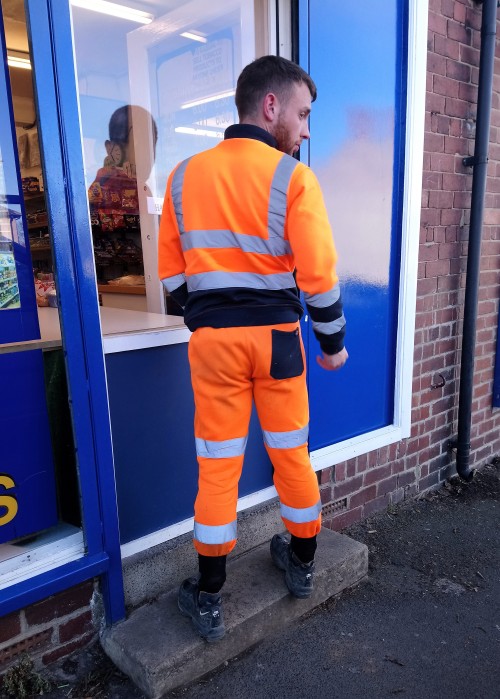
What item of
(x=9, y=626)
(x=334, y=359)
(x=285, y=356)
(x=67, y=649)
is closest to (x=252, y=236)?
(x=285, y=356)

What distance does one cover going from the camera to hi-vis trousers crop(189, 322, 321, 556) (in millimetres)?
1940

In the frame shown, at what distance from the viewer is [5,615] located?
76.7 inches

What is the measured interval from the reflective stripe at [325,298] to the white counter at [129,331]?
756 millimetres

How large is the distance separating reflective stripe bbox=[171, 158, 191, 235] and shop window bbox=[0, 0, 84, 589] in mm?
459

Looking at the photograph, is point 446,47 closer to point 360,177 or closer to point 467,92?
point 467,92

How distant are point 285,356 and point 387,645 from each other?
135 cm

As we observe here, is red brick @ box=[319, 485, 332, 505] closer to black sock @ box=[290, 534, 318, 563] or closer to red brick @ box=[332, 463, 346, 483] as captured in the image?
→ red brick @ box=[332, 463, 346, 483]

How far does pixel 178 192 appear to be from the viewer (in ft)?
6.52

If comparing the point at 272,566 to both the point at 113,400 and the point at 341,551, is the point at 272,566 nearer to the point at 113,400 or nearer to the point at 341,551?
the point at 341,551

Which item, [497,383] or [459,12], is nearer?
[459,12]

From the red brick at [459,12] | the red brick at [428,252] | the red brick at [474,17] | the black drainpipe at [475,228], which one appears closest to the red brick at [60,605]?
the red brick at [428,252]

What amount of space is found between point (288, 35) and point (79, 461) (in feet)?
7.16

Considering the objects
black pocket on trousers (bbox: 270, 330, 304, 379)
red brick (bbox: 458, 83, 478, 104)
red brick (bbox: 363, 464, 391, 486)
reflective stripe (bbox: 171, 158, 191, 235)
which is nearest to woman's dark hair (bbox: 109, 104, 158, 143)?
reflective stripe (bbox: 171, 158, 191, 235)

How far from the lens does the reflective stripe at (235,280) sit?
1.92 m
